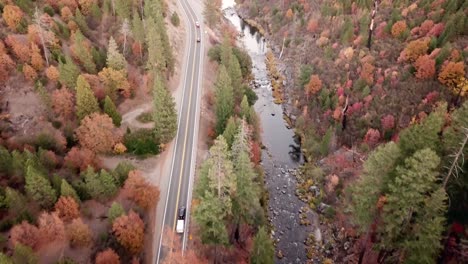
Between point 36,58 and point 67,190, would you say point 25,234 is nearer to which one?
point 67,190

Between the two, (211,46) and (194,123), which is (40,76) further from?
(211,46)

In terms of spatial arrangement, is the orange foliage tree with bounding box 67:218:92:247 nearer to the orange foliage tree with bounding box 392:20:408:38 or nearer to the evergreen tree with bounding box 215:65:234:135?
the evergreen tree with bounding box 215:65:234:135

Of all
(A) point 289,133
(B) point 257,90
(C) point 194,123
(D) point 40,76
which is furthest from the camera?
(B) point 257,90

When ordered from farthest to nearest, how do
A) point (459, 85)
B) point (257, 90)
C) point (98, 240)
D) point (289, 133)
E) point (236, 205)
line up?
point (257, 90) < point (289, 133) < point (459, 85) < point (98, 240) < point (236, 205)

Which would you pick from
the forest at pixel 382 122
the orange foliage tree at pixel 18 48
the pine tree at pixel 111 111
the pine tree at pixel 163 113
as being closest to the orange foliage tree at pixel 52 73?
the orange foliage tree at pixel 18 48

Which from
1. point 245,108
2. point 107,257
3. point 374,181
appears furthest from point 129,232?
point 245,108

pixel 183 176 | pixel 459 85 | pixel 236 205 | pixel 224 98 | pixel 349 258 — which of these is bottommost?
pixel 349 258

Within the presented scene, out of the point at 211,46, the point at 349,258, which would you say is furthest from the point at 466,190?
the point at 211,46

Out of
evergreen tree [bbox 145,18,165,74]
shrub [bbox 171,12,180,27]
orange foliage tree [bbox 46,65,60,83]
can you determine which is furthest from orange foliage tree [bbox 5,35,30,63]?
shrub [bbox 171,12,180,27]
